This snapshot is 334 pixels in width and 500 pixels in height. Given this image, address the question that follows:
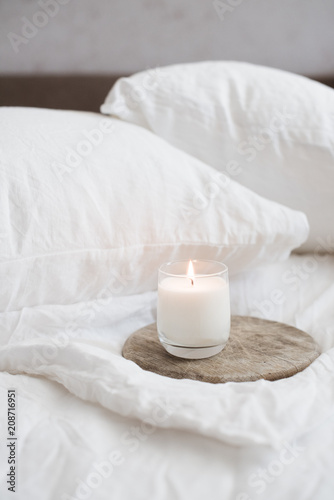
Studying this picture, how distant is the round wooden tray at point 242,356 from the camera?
0.54 m

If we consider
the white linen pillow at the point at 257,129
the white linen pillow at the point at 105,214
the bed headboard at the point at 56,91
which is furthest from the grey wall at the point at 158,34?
the white linen pillow at the point at 105,214

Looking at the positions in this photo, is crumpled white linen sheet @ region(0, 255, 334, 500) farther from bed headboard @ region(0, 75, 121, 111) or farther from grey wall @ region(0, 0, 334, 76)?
grey wall @ region(0, 0, 334, 76)

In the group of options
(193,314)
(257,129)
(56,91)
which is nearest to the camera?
(193,314)

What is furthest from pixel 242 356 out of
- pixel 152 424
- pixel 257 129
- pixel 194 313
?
pixel 257 129

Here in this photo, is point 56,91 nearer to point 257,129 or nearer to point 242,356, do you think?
point 257,129

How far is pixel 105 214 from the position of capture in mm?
642

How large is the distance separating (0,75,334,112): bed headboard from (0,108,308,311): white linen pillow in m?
0.40

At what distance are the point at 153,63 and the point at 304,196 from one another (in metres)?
0.59

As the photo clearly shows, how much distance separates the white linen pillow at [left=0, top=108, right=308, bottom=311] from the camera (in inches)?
23.3

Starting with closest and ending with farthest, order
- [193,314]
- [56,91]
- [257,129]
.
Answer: [193,314] → [257,129] → [56,91]

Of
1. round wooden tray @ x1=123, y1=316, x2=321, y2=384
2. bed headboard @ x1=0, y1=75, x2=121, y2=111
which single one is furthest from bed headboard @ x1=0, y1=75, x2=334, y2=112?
round wooden tray @ x1=123, y1=316, x2=321, y2=384

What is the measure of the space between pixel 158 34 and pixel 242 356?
36.2 inches

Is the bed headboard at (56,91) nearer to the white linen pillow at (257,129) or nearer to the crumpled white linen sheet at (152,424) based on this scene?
the white linen pillow at (257,129)

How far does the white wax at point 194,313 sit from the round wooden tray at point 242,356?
0.02 meters
